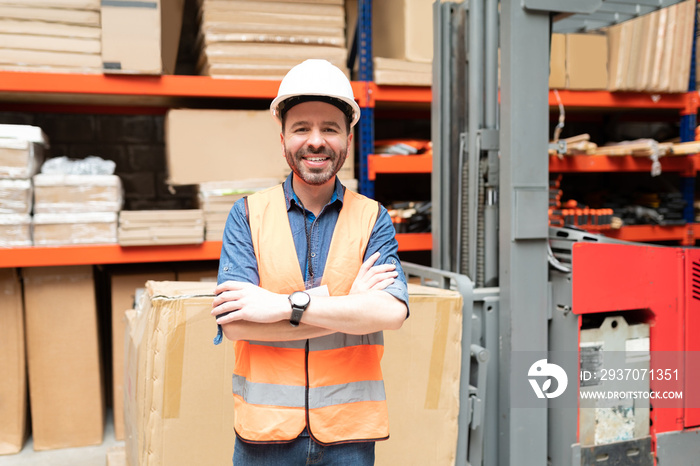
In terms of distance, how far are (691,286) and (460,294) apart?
1.19 m

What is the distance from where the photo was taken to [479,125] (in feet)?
9.68

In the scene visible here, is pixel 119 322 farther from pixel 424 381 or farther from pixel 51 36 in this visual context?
pixel 424 381

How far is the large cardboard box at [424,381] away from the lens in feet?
8.19

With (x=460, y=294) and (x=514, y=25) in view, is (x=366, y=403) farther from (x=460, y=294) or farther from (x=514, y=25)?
(x=514, y=25)

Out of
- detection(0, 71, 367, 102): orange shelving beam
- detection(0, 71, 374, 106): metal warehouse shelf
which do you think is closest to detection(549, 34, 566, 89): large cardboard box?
detection(0, 71, 374, 106): metal warehouse shelf

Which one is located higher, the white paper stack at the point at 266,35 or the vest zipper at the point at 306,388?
the white paper stack at the point at 266,35

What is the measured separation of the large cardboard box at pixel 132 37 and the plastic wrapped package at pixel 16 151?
24.4 inches

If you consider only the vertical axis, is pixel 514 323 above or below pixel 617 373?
above

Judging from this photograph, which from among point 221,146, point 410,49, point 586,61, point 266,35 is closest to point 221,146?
point 221,146

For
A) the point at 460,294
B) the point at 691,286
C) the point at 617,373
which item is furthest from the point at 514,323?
the point at 691,286

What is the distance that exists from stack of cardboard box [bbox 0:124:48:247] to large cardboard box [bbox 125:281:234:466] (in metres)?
1.59

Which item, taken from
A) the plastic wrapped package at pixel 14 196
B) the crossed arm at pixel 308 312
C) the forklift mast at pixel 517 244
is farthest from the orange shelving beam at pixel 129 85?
the crossed arm at pixel 308 312

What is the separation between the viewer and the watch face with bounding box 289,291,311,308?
1425mm

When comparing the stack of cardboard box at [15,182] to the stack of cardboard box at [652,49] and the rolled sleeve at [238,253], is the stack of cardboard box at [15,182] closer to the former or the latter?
the rolled sleeve at [238,253]
